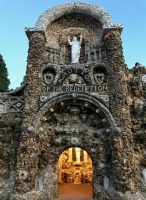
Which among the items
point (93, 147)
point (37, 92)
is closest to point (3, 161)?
point (37, 92)

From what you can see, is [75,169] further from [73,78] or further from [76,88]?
[73,78]

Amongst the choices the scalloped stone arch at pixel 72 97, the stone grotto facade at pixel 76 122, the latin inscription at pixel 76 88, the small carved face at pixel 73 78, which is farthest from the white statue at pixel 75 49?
the scalloped stone arch at pixel 72 97

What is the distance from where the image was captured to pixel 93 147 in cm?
866

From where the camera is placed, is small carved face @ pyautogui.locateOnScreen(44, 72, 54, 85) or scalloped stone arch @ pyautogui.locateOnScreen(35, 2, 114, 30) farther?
scalloped stone arch @ pyautogui.locateOnScreen(35, 2, 114, 30)

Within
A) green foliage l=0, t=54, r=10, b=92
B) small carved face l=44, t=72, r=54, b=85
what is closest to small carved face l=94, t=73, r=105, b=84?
small carved face l=44, t=72, r=54, b=85

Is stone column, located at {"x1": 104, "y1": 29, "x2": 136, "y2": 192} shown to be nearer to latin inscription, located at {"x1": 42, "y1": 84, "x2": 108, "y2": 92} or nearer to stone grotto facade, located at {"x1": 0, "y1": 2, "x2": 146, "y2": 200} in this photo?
stone grotto facade, located at {"x1": 0, "y1": 2, "x2": 146, "y2": 200}

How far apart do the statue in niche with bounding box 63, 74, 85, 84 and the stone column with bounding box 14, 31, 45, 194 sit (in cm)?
149

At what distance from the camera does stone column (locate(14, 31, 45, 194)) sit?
7.41 metres

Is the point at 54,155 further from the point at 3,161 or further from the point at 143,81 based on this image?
the point at 143,81

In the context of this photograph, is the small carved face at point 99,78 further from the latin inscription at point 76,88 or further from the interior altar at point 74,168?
the interior altar at point 74,168

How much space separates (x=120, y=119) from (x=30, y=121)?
4.10 metres

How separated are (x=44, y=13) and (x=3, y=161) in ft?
30.2

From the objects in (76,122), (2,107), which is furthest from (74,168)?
(2,107)

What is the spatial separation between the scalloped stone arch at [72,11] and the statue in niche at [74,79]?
4.09 m
